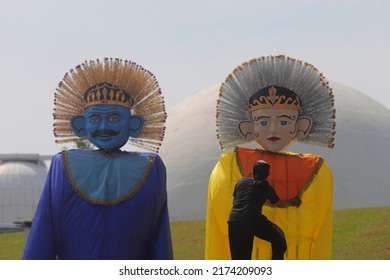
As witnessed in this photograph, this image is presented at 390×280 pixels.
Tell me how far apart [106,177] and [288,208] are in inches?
83.4

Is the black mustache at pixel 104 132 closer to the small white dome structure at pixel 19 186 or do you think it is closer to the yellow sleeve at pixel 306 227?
the yellow sleeve at pixel 306 227

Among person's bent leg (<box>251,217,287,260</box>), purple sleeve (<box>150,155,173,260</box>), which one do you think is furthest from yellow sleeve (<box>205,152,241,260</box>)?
purple sleeve (<box>150,155,173,260</box>)

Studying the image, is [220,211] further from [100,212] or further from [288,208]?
[100,212]

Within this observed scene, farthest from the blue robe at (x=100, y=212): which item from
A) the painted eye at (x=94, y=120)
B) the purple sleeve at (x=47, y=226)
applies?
the painted eye at (x=94, y=120)

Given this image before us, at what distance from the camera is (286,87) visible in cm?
1281

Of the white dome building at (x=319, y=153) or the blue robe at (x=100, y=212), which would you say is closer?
the blue robe at (x=100, y=212)

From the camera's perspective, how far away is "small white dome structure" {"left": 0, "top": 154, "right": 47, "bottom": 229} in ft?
177

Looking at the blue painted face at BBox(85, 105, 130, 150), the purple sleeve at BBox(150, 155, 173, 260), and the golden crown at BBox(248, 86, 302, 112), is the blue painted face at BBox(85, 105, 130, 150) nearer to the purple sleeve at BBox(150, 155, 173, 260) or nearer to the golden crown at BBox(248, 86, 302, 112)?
the purple sleeve at BBox(150, 155, 173, 260)

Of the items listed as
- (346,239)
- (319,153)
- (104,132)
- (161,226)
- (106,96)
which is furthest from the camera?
(319,153)

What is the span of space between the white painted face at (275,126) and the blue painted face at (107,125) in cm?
152

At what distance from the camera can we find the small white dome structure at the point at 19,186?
5403 centimetres

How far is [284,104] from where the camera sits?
12727 millimetres

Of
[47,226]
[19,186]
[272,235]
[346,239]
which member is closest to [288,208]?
[272,235]
